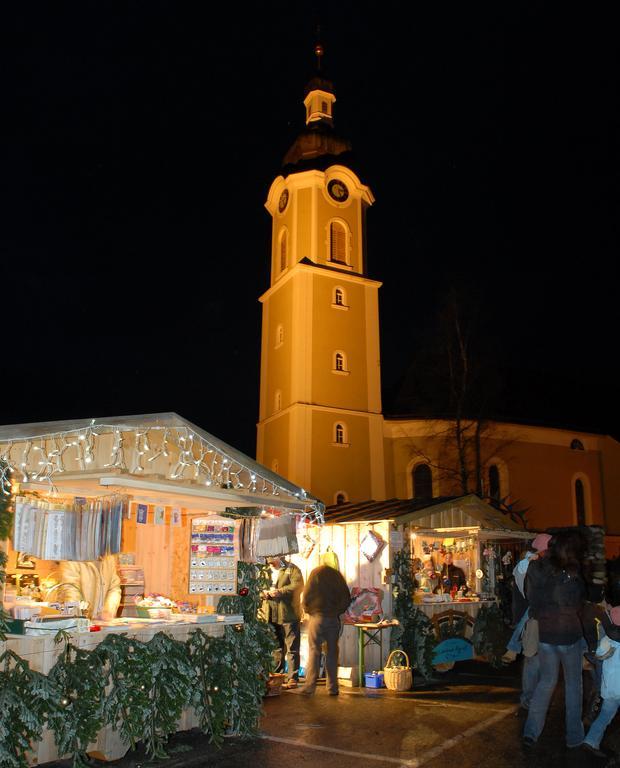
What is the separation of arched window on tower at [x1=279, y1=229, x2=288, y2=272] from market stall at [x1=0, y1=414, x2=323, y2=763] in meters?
21.7

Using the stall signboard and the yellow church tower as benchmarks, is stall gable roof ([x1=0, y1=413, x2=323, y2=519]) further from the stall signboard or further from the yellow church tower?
the yellow church tower

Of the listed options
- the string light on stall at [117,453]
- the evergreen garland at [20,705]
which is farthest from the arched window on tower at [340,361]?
the evergreen garland at [20,705]

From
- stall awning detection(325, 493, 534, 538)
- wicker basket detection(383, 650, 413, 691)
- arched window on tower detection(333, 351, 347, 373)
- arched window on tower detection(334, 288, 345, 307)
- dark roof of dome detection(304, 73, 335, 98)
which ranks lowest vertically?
wicker basket detection(383, 650, 413, 691)

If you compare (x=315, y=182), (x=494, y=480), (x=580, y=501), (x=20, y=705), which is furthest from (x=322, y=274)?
(x=20, y=705)

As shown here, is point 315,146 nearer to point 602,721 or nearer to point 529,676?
point 529,676

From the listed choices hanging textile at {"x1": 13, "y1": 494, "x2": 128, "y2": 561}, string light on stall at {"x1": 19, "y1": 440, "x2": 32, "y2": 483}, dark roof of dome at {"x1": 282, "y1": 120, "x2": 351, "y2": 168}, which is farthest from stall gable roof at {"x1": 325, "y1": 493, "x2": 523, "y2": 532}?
dark roof of dome at {"x1": 282, "y1": 120, "x2": 351, "y2": 168}

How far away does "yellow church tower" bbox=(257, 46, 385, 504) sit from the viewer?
27188mm

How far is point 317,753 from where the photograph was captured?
7133 mm

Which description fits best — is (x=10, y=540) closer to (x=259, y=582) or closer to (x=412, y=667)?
(x=259, y=582)

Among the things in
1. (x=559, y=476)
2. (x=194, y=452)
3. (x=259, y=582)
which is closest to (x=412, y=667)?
(x=259, y=582)

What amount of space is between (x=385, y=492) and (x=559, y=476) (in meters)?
8.48

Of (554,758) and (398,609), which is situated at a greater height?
(398,609)

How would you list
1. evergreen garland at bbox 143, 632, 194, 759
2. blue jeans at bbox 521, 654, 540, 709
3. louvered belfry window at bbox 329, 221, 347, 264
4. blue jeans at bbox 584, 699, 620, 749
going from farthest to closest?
1. louvered belfry window at bbox 329, 221, 347, 264
2. blue jeans at bbox 521, 654, 540, 709
3. evergreen garland at bbox 143, 632, 194, 759
4. blue jeans at bbox 584, 699, 620, 749

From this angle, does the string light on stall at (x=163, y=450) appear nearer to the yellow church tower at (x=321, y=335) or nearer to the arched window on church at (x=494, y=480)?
the yellow church tower at (x=321, y=335)
